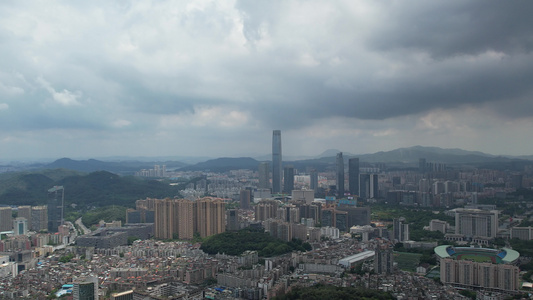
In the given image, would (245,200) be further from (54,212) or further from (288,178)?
(54,212)

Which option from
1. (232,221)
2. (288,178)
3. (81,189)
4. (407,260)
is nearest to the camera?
(407,260)

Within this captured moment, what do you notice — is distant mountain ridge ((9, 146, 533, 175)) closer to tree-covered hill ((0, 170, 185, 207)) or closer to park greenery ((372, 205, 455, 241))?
park greenery ((372, 205, 455, 241))

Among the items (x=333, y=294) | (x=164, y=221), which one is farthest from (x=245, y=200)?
(x=333, y=294)

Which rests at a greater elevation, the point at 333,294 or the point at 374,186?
the point at 374,186

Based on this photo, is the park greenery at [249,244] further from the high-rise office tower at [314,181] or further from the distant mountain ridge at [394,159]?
the high-rise office tower at [314,181]

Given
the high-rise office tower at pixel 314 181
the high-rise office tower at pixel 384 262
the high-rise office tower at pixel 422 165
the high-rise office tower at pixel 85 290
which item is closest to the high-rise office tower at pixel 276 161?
the high-rise office tower at pixel 314 181

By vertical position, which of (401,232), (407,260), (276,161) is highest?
(276,161)
